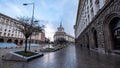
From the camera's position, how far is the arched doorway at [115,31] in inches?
495

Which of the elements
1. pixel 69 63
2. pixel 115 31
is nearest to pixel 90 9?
pixel 115 31

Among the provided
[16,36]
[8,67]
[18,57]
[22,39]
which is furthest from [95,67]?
[22,39]

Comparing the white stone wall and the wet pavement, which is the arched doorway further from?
the white stone wall

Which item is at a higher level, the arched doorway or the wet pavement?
the arched doorway

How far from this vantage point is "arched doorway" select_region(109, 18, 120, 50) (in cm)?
1258

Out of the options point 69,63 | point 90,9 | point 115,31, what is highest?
point 90,9

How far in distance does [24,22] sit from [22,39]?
54381 millimetres

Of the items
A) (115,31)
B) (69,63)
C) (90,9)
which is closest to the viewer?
(69,63)

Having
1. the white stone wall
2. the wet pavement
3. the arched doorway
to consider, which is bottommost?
the wet pavement

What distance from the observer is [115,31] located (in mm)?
13180

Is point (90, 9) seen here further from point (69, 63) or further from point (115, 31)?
point (69, 63)

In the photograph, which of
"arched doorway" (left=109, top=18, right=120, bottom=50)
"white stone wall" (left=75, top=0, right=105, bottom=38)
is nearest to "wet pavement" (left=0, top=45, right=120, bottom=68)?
"arched doorway" (left=109, top=18, right=120, bottom=50)

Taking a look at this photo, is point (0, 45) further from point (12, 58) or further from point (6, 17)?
point (12, 58)

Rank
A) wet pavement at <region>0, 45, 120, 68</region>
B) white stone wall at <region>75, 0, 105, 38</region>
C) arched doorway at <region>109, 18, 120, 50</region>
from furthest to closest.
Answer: white stone wall at <region>75, 0, 105, 38</region>, arched doorway at <region>109, 18, 120, 50</region>, wet pavement at <region>0, 45, 120, 68</region>
